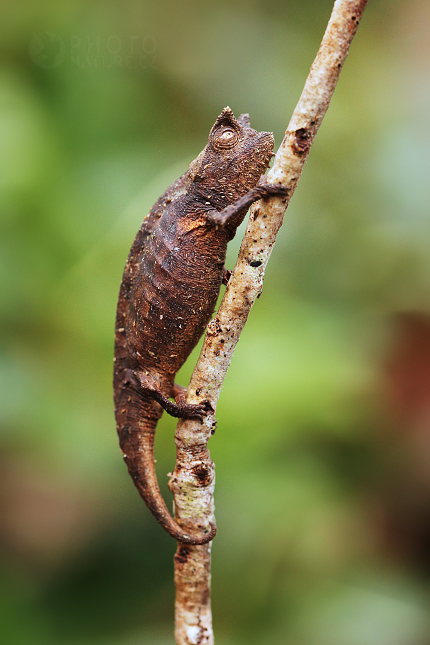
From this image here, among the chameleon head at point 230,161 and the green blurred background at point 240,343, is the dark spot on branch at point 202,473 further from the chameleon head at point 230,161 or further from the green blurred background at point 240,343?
the green blurred background at point 240,343

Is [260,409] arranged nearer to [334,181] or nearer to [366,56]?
[334,181]

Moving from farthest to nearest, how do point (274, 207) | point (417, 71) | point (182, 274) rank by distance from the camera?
1. point (417, 71)
2. point (182, 274)
3. point (274, 207)

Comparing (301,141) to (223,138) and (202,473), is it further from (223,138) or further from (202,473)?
(202,473)

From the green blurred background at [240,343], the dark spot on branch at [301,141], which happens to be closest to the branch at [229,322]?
the dark spot on branch at [301,141]

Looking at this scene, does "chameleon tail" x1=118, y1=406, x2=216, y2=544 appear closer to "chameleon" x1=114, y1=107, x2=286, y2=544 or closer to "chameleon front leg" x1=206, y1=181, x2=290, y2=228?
"chameleon" x1=114, y1=107, x2=286, y2=544

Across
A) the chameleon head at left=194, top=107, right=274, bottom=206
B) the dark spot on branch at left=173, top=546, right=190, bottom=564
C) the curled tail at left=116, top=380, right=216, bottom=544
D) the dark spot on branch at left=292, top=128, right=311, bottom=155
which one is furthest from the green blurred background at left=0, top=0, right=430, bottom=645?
the dark spot on branch at left=292, top=128, right=311, bottom=155

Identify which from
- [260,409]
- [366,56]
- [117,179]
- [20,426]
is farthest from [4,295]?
[366,56]

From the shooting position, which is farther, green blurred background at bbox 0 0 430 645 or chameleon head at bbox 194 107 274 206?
green blurred background at bbox 0 0 430 645
